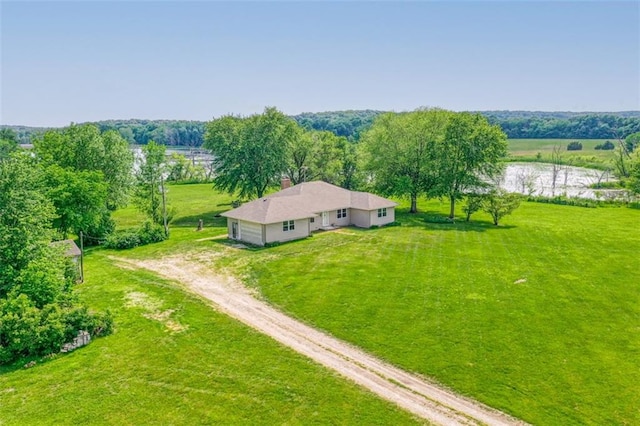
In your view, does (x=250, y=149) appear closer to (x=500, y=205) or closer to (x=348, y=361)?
(x=500, y=205)

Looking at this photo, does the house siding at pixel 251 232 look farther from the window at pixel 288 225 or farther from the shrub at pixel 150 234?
the shrub at pixel 150 234

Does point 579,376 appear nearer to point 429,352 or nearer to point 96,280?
point 429,352

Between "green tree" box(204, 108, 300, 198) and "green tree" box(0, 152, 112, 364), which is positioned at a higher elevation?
"green tree" box(204, 108, 300, 198)

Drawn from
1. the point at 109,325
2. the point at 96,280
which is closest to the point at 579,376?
the point at 109,325

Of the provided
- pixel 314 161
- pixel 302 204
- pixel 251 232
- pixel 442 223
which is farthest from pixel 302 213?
pixel 314 161

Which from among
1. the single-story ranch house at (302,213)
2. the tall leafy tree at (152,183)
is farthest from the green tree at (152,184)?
the single-story ranch house at (302,213)

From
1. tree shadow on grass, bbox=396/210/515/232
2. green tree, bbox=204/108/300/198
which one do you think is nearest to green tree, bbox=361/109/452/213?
tree shadow on grass, bbox=396/210/515/232

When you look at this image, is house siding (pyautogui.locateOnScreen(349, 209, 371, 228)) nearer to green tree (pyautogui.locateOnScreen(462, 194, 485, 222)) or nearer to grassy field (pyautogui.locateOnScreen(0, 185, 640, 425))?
grassy field (pyautogui.locateOnScreen(0, 185, 640, 425))
